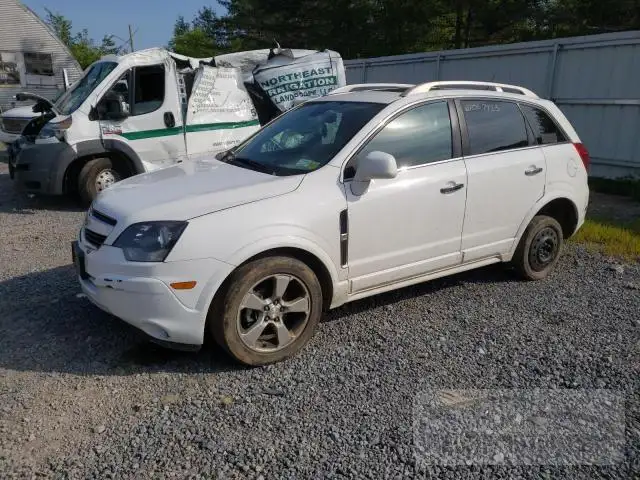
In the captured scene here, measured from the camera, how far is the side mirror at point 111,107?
7.84 m

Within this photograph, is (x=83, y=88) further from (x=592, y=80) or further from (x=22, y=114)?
(x=592, y=80)

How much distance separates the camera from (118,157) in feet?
26.9

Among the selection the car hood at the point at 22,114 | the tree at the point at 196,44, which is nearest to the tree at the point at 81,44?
the tree at the point at 196,44

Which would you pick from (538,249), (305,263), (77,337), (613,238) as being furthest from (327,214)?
(613,238)

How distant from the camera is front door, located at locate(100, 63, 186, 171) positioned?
7988 mm

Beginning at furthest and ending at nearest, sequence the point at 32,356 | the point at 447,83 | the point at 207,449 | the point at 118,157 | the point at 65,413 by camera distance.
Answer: the point at 118,157 < the point at 447,83 < the point at 32,356 < the point at 65,413 < the point at 207,449

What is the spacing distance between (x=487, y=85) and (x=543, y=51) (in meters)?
7.00

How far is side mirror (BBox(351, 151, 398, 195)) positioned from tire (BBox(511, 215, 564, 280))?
6.22 feet

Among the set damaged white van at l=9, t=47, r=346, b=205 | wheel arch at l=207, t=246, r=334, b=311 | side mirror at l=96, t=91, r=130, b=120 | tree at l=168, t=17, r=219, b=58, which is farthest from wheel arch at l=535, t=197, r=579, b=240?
tree at l=168, t=17, r=219, b=58

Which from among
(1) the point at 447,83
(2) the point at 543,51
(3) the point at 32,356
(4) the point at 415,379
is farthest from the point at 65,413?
(2) the point at 543,51

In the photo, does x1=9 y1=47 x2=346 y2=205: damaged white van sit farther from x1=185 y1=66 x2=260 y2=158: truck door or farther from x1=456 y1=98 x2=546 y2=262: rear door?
x1=456 y1=98 x2=546 y2=262: rear door

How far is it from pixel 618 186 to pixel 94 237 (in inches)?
353

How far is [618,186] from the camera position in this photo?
369 inches

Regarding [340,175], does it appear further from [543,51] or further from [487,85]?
[543,51]
